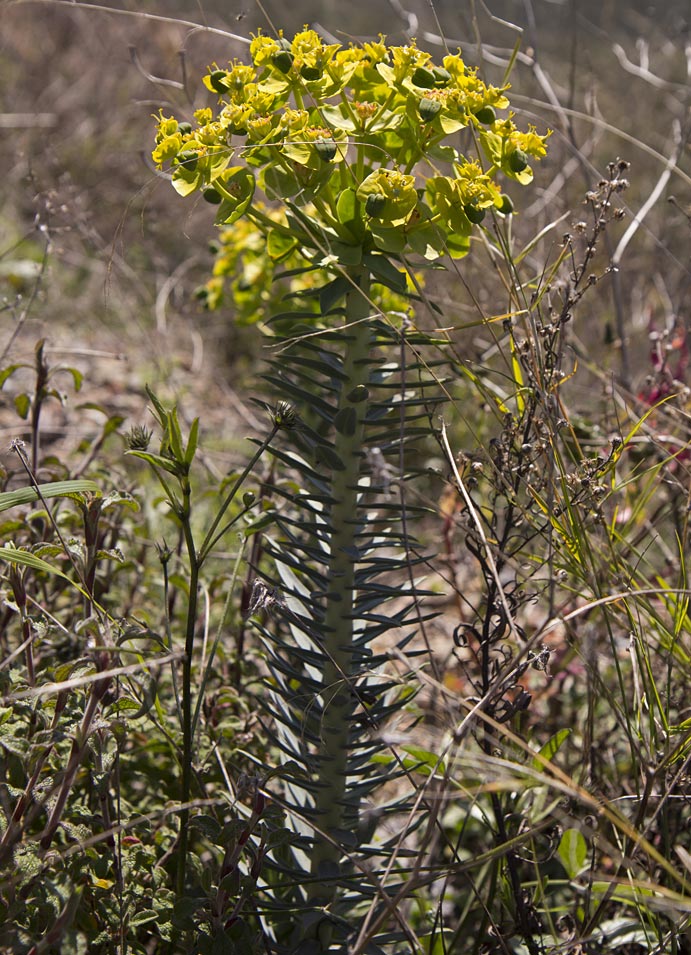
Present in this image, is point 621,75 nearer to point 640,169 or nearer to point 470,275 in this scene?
point 640,169

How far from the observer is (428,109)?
1.15 metres

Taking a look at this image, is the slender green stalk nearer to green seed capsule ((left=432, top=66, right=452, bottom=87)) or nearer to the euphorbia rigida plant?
the euphorbia rigida plant

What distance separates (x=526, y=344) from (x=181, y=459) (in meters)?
0.56

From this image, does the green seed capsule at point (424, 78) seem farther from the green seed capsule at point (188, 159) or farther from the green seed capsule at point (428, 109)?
the green seed capsule at point (188, 159)

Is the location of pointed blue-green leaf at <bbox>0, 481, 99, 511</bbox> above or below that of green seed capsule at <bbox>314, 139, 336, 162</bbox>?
below

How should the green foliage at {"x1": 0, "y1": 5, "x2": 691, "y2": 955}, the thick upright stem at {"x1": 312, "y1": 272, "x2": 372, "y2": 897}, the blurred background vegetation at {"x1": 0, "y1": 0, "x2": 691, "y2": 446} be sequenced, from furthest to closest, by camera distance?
the blurred background vegetation at {"x1": 0, "y1": 0, "x2": 691, "y2": 446}
the thick upright stem at {"x1": 312, "y1": 272, "x2": 372, "y2": 897}
the green foliage at {"x1": 0, "y1": 5, "x2": 691, "y2": 955}

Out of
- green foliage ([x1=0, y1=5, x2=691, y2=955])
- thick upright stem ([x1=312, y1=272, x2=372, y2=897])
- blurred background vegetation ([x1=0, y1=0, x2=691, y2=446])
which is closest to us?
green foliage ([x1=0, y1=5, x2=691, y2=955])

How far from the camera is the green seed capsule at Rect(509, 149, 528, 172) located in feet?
4.06

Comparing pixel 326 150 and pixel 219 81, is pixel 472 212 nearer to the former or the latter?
pixel 326 150

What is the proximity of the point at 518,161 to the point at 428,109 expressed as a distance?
16cm

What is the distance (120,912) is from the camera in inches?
45.8

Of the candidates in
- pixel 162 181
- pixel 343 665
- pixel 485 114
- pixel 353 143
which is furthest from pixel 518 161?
pixel 162 181

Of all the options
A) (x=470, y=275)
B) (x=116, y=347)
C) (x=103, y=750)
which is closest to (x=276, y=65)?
(x=103, y=750)

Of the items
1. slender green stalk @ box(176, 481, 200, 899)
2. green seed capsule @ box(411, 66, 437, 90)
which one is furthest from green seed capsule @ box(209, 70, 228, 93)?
slender green stalk @ box(176, 481, 200, 899)
